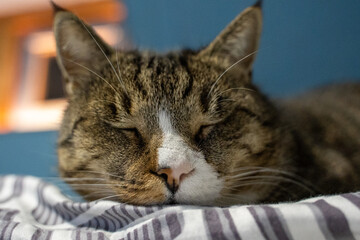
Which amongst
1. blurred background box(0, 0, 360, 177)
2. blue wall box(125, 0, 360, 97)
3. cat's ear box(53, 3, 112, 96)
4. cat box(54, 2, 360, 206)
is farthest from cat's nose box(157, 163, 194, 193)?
blue wall box(125, 0, 360, 97)

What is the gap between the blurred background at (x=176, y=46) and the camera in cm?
165

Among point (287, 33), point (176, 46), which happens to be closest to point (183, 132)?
point (176, 46)

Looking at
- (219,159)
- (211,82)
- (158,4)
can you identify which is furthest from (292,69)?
(219,159)

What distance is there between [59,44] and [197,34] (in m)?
0.90

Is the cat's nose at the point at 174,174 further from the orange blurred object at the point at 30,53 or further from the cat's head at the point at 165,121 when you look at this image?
the orange blurred object at the point at 30,53

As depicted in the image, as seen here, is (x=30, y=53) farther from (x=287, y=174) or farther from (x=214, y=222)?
(x=214, y=222)

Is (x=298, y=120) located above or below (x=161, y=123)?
below

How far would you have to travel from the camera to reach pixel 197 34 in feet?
5.77

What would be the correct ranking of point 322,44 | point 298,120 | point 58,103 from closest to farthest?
point 298,120 → point 322,44 → point 58,103

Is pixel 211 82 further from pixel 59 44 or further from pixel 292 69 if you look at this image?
pixel 292 69

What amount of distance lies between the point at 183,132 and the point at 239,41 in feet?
1.23

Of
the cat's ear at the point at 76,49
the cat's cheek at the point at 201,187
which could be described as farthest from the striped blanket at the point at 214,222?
the cat's ear at the point at 76,49

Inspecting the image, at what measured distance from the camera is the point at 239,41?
3.43ft

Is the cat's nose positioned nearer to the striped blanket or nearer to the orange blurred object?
the striped blanket
